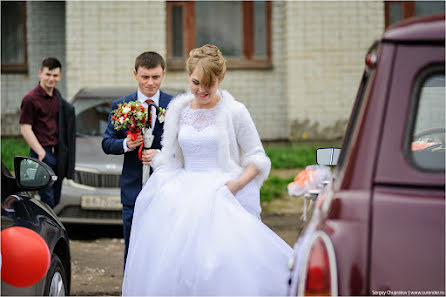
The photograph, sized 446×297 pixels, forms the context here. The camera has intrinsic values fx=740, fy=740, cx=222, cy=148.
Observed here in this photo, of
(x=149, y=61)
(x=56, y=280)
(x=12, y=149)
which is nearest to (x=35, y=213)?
(x=56, y=280)

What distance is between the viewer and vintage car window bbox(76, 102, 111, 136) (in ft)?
31.2

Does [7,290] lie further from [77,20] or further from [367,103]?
[77,20]

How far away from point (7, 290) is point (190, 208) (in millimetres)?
1262

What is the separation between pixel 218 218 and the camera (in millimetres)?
4273

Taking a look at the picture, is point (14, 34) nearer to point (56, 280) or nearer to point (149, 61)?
point (149, 61)

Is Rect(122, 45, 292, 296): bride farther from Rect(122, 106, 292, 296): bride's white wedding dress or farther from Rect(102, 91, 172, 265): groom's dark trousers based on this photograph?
Rect(102, 91, 172, 265): groom's dark trousers

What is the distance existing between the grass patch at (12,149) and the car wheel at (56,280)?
7.90 metres

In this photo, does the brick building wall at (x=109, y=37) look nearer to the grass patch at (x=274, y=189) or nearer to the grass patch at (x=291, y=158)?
the grass patch at (x=291, y=158)

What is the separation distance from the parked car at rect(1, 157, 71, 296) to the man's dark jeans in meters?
3.48

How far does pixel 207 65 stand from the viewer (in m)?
4.48

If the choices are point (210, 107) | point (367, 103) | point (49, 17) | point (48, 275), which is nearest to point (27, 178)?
point (48, 275)

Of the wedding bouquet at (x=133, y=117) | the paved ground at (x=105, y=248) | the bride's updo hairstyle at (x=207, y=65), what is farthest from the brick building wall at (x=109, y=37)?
the bride's updo hairstyle at (x=207, y=65)

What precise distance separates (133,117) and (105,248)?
3278mm

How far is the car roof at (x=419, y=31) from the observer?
8.00 feet
